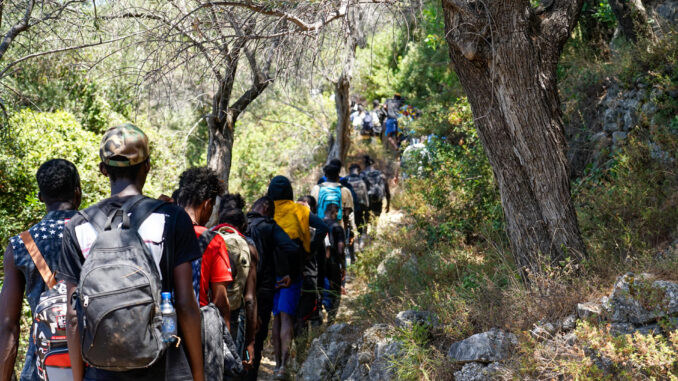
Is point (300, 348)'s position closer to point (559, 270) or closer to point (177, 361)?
point (559, 270)

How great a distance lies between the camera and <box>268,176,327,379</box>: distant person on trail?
630 cm

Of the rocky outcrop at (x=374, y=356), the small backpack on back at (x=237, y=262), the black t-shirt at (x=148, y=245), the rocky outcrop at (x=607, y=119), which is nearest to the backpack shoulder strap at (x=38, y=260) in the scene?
the black t-shirt at (x=148, y=245)

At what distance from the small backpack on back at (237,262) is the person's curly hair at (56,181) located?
57.3 inches

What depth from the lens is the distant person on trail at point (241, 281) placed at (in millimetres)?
4766

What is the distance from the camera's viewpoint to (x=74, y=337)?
102 inches

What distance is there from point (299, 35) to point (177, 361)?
350cm

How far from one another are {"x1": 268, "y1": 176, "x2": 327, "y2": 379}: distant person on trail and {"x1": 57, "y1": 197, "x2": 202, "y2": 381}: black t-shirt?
3.42 m

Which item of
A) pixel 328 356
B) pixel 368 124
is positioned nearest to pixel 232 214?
pixel 328 356

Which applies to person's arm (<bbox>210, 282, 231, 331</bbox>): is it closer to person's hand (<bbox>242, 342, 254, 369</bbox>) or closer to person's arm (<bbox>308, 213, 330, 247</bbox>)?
person's hand (<bbox>242, 342, 254, 369</bbox>)

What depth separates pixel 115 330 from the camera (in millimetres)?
2406

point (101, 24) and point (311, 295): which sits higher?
point (101, 24)

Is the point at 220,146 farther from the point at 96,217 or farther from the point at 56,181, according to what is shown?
the point at 96,217

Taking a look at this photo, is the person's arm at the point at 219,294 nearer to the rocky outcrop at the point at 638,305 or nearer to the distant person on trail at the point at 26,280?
the distant person on trail at the point at 26,280

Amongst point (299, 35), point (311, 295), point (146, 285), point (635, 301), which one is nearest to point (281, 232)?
Answer: point (311, 295)
